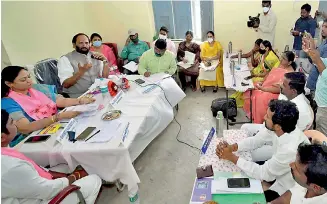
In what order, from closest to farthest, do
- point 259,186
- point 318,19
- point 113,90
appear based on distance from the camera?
point 259,186, point 113,90, point 318,19

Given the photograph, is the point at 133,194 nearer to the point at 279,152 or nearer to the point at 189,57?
the point at 279,152

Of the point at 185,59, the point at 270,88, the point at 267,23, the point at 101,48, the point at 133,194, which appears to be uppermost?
the point at 267,23

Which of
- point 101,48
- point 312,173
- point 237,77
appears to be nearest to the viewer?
point 312,173

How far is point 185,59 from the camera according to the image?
448 cm

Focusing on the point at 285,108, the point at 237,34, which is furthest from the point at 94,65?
the point at 237,34

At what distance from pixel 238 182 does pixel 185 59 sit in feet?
10.6

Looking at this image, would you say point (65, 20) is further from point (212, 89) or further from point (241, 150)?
point (241, 150)

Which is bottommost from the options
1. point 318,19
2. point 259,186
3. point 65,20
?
point 259,186

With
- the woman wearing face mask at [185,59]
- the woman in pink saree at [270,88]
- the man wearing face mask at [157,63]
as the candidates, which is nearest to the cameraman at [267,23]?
the woman wearing face mask at [185,59]

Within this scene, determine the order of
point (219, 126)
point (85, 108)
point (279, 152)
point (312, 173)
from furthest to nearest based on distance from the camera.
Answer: point (85, 108) → point (219, 126) → point (279, 152) → point (312, 173)

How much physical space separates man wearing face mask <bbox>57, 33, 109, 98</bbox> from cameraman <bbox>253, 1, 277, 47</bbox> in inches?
107

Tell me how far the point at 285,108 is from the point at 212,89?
2.97 metres

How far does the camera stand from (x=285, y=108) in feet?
5.27

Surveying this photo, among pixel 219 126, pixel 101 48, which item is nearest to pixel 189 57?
pixel 101 48
